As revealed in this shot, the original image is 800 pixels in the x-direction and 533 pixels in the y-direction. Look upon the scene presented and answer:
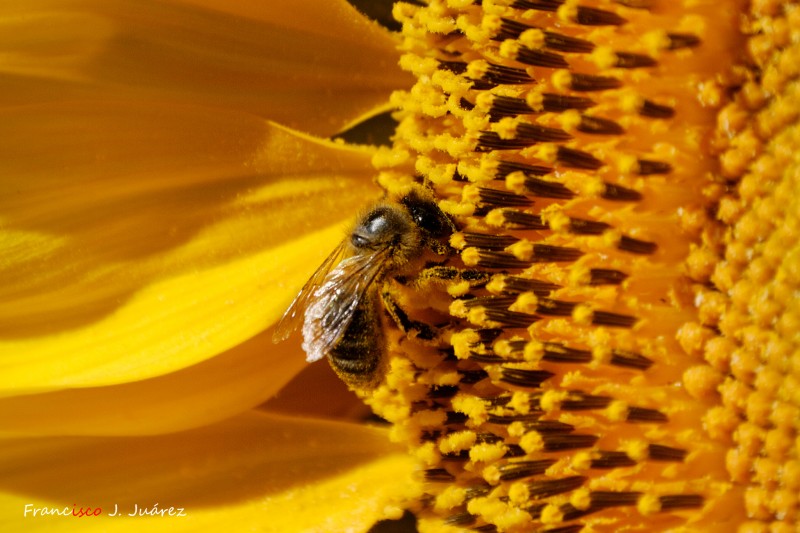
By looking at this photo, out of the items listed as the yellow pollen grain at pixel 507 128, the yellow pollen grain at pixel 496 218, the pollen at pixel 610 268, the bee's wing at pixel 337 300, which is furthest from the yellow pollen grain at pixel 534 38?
the bee's wing at pixel 337 300

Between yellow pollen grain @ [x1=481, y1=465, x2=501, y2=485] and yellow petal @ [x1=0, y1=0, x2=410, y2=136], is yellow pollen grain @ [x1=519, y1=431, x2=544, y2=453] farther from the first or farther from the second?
yellow petal @ [x1=0, y1=0, x2=410, y2=136]

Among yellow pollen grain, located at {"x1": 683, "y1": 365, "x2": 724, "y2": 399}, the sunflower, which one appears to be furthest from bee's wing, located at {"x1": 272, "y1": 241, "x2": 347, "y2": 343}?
yellow pollen grain, located at {"x1": 683, "y1": 365, "x2": 724, "y2": 399}

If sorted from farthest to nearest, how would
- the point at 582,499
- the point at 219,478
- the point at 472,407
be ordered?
the point at 219,478, the point at 472,407, the point at 582,499

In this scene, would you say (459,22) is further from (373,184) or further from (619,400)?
(619,400)

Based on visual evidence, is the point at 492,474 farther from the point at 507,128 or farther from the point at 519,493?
the point at 507,128

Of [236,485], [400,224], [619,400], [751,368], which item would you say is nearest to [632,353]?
[619,400]

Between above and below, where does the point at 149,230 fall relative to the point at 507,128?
above

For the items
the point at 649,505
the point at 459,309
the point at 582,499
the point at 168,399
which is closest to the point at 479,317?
the point at 459,309
